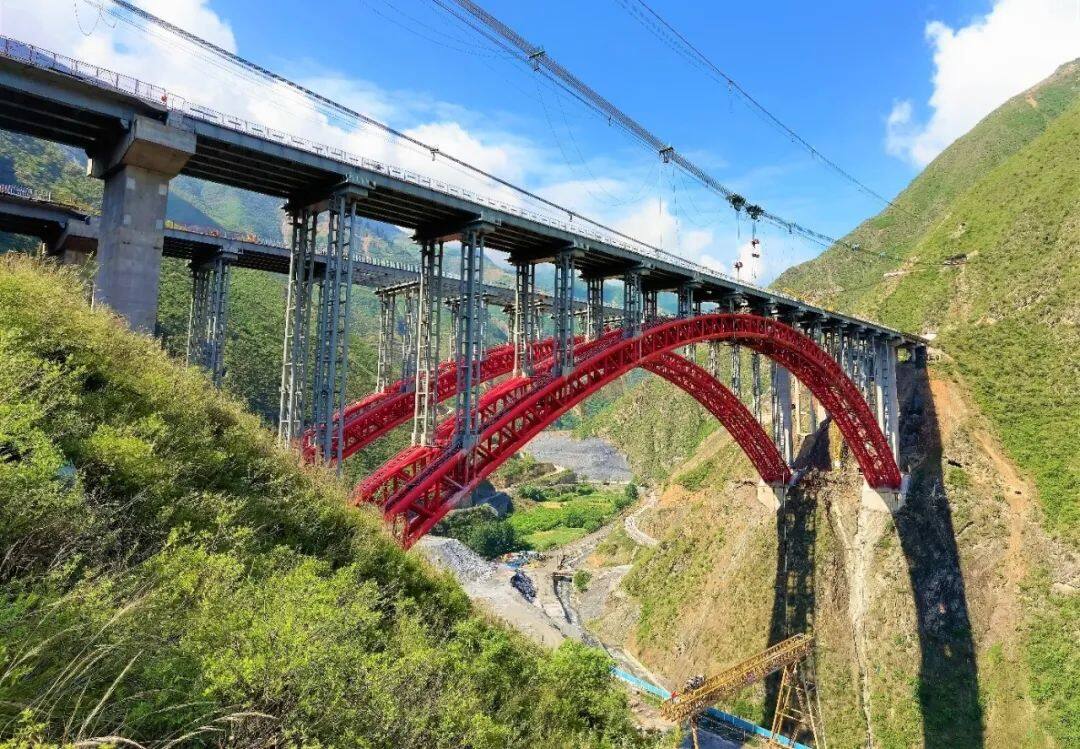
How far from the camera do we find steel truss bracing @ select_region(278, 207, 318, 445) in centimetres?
1627

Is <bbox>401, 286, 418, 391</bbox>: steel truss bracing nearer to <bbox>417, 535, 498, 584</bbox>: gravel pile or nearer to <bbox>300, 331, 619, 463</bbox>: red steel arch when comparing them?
<bbox>300, 331, 619, 463</bbox>: red steel arch

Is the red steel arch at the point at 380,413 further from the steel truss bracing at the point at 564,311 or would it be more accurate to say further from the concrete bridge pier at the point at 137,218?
the concrete bridge pier at the point at 137,218

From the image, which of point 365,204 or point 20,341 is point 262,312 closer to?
point 365,204

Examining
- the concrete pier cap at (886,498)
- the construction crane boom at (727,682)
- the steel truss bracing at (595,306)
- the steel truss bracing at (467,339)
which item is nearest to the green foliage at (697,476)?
the concrete pier cap at (886,498)

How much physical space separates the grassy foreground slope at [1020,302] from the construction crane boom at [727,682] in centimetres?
2146

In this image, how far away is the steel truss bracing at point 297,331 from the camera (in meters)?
16.3

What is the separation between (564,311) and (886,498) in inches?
1364

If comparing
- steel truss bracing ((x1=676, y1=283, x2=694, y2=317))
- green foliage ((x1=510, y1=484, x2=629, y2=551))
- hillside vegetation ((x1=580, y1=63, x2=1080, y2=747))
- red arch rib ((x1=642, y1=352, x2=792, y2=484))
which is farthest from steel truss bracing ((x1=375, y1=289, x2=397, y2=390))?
green foliage ((x1=510, y1=484, x2=629, y2=551))

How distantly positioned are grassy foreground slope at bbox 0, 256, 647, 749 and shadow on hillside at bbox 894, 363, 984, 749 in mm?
31247

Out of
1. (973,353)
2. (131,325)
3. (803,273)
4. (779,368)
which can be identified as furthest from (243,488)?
(803,273)

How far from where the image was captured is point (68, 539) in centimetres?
593

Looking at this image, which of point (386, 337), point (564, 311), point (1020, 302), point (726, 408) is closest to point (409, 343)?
point (386, 337)

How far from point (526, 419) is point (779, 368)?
90.0ft

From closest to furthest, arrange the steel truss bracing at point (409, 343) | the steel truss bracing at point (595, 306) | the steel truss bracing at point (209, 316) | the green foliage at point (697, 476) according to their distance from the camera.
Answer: the steel truss bracing at point (595, 306)
the steel truss bracing at point (209, 316)
the steel truss bracing at point (409, 343)
the green foliage at point (697, 476)
